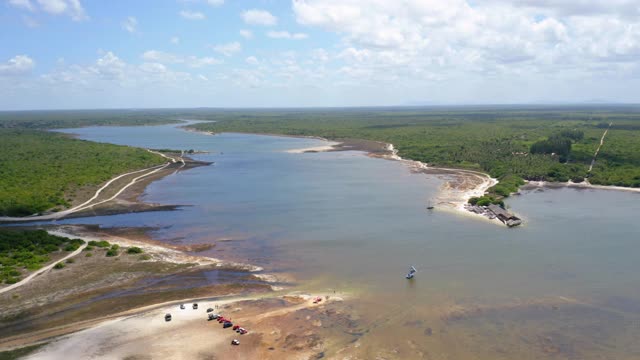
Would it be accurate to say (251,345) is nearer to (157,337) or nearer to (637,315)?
(157,337)

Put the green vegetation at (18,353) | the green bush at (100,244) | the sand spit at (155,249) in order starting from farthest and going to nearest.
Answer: the green bush at (100,244) < the sand spit at (155,249) < the green vegetation at (18,353)

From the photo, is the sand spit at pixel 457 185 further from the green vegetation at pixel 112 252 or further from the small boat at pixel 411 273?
the green vegetation at pixel 112 252

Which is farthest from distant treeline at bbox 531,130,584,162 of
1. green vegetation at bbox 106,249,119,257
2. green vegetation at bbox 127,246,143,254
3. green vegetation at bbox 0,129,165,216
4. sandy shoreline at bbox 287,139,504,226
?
green vegetation at bbox 106,249,119,257

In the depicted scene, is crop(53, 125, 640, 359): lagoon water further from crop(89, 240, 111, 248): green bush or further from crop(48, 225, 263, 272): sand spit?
crop(89, 240, 111, 248): green bush

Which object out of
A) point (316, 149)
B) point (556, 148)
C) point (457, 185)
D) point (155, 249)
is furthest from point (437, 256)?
point (316, 149)

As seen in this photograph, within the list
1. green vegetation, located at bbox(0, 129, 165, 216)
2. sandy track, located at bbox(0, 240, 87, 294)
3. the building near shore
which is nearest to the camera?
sandy track, located at bbox(0, 240, 87, 294)

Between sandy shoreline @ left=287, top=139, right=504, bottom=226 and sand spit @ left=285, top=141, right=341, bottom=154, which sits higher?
sandy shoreline @ left=287, top=139, right=504, bottom=226

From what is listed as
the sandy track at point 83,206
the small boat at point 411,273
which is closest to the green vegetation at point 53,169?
the sandy track at point 83,206
